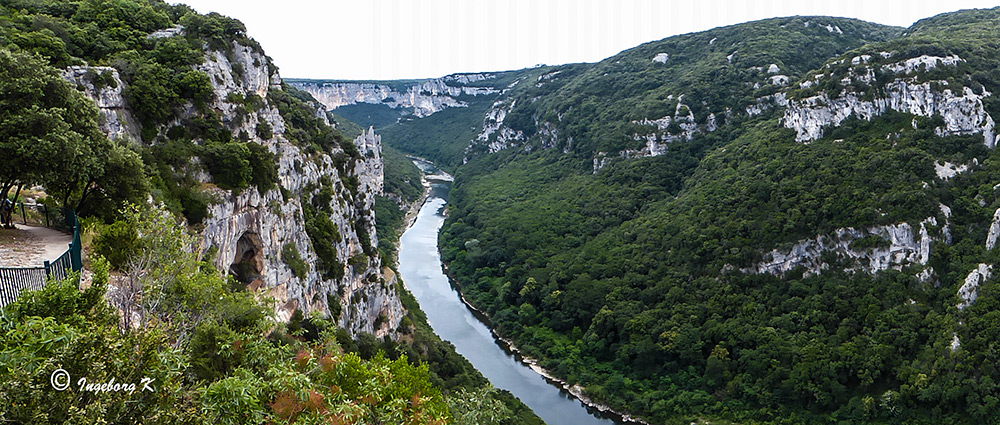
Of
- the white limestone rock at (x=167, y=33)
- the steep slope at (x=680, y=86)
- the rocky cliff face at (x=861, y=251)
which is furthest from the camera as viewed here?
the steep slope at (x=680, y=86)

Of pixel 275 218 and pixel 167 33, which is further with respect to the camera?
pixel 167 33

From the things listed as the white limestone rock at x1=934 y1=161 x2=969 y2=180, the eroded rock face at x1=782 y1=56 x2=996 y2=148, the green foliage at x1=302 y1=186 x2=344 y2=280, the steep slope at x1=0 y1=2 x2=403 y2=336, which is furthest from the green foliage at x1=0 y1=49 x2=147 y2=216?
the eroded rock face at x1=782 y1=56 x2=996 y2=148

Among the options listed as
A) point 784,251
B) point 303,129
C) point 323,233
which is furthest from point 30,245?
point 784,251

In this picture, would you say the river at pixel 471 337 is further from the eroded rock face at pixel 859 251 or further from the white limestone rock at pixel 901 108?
the white limestone rock at pixel 901 108

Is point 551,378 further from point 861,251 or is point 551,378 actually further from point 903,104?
point 903,104

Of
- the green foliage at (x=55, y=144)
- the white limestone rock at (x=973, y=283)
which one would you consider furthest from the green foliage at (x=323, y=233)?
the white limestone rock at (x=973, y=283)

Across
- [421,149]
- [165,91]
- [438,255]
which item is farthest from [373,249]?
[421,149]

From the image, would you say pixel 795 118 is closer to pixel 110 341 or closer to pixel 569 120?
pixel 569 120
